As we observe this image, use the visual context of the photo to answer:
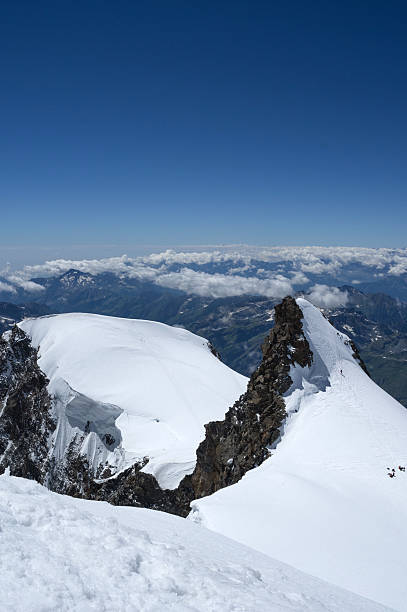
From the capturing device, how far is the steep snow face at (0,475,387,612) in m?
6.79

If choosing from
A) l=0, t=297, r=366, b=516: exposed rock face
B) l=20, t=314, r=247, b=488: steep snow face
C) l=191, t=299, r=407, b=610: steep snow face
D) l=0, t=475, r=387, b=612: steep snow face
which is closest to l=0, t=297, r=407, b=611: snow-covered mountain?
l=191, t=299, r=407, b=610: steep snow face

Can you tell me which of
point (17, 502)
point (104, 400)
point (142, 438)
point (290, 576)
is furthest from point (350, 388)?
point (104, 400)

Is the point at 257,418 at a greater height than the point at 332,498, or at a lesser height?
lesser

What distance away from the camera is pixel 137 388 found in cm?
7100

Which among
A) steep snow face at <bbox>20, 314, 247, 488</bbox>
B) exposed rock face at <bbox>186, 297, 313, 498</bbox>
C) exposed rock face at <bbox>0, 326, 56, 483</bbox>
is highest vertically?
exposed rock face at <bbox>186, 297, 313, 498</bbox>

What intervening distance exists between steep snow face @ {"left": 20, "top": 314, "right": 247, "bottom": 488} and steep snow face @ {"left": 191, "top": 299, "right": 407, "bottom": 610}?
20.6m

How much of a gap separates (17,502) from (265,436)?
71.8ft

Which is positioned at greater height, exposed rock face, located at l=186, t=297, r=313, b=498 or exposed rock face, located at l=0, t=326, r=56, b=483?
exposed rock face, located at l=186, t=297, r=313, b=498

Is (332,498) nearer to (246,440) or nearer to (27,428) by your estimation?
(246,440)

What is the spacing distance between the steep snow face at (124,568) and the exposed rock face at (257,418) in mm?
17020

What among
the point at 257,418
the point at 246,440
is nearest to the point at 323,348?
the point at 257,418

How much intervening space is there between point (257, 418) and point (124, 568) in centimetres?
2438

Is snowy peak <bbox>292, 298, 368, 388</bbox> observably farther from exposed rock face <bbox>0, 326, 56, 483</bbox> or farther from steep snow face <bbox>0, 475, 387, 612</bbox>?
exposed rock face <bbox>0, 326, 56, 483</bbox>

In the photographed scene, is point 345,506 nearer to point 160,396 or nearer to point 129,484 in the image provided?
point 129,484
